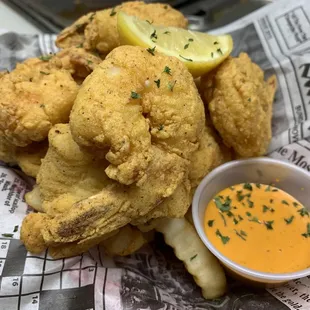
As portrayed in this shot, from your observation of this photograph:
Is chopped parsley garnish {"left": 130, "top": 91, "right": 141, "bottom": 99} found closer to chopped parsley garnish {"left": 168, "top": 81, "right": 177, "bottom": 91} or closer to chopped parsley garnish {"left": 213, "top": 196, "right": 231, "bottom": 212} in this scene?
chopped parsley garnish {"left": 168, "top": 81, "right": 177, "bottom": 91}

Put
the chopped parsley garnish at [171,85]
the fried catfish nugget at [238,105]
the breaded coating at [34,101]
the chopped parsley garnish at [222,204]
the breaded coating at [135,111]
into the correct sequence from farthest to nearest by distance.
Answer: the chopped parsley garnish at [222,204] < the fried catfish nugget at [238,105] < the breaded coating at [34,101] < the chopped parsley garnish at [171,85] < the breaded coating at [135,111]

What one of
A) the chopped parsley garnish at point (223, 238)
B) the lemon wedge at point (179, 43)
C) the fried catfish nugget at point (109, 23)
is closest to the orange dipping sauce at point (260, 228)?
the chopped parsley garnish at point (223, 238)

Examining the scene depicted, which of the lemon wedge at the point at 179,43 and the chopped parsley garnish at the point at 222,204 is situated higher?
the lemon wedge at the point at 179,43

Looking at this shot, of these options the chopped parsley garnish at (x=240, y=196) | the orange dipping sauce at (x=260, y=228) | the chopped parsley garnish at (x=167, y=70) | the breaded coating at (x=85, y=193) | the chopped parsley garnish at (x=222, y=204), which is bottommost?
the orange dipping sauce at (x=260, y=228)

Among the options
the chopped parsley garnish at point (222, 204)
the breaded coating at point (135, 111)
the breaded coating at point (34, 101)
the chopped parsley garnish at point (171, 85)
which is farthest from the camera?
the chopped parsley garnish at point (222, 204)

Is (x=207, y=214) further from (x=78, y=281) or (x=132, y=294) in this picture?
(x=78, y=281)

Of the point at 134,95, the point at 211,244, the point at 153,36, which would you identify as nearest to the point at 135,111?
the point at 134,95

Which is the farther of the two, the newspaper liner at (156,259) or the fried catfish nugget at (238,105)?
the fried catfish nugget at (238,105)

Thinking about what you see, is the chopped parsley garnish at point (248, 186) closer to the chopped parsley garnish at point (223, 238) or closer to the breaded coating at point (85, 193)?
the chopped parsley garnish at point (223, 238)
